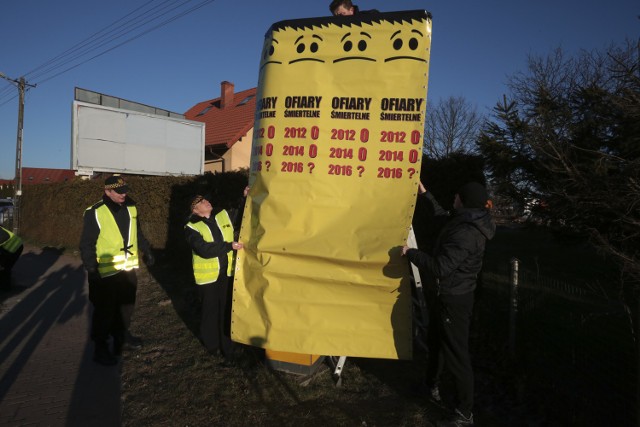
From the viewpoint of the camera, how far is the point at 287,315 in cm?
310

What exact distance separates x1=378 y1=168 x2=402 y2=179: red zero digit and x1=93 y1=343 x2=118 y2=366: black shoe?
11.4 feet

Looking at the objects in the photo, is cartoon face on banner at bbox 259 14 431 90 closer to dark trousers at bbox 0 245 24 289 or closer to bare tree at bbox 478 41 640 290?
bare tree at bbox 478 41 640 290

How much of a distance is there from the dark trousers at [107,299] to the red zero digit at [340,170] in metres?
2.80

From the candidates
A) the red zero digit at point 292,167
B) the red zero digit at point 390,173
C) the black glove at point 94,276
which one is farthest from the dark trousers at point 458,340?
the black glove at point 94,276

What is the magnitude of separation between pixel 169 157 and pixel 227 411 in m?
14.5

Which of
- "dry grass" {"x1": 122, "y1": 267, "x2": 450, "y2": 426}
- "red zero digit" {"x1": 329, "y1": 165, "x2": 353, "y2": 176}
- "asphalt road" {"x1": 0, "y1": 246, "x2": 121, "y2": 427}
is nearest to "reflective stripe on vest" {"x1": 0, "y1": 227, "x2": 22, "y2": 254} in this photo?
"asphalt road" {"x1": 0, "y1": 246, "x2": 121, "y2": 427}

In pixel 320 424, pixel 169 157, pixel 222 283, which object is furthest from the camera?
pixel 169 157

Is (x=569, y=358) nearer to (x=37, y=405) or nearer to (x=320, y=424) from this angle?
(x=320, y=424)

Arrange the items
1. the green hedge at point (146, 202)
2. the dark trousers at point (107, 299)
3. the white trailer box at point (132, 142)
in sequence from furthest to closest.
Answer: the white trailer box at point (132, 142) → the green hedge at point (146, 202) → the dark trousers at point (107, 299)

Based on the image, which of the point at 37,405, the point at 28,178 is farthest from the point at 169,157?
the point at 28,178

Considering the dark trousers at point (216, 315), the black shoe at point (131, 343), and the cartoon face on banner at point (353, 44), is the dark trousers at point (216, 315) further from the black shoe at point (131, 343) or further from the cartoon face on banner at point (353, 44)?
the cartoon face on banner at point (353, 44)

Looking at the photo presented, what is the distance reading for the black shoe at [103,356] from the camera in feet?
14.1

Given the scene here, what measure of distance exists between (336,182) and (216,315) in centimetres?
230

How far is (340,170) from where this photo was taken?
2.92 metres
